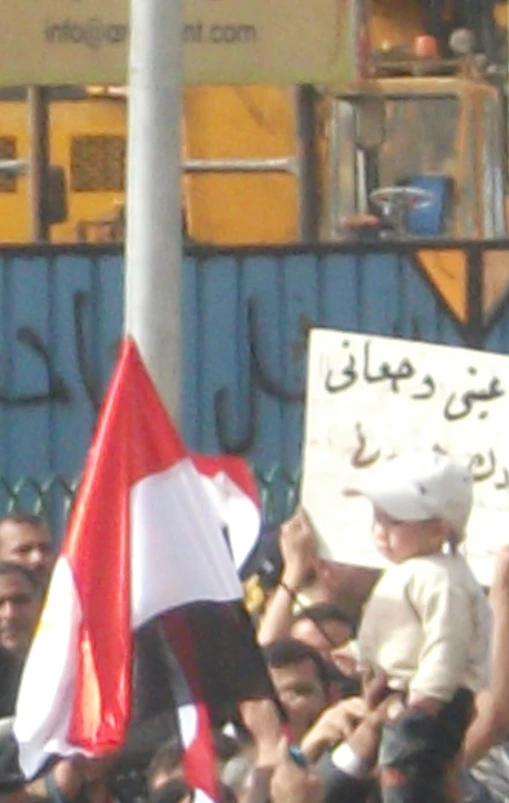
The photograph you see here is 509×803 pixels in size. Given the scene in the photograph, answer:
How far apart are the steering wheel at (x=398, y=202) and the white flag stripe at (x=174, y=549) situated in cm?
592

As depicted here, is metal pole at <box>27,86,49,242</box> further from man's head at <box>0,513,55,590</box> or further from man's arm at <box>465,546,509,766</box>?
man's arm at <box>465,546,509,766</box>

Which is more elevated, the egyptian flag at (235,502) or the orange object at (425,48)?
the orange object at (425,48)

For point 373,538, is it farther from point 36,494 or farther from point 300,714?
point 36,494

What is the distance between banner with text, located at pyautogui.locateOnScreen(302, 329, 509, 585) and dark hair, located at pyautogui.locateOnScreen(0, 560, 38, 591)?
0.76 m

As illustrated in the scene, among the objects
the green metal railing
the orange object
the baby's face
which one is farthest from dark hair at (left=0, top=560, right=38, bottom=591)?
the orange object

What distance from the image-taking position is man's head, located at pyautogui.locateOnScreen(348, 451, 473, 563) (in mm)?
7109

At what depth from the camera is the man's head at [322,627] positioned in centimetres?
766

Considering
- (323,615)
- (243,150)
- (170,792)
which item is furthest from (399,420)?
(243,150)

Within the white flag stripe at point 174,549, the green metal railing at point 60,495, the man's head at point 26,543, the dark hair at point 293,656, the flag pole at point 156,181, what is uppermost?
the flag pole at point 156,181

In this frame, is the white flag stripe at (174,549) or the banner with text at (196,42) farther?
the banner with text at (196,42)

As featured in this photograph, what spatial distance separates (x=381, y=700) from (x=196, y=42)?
2046 mm

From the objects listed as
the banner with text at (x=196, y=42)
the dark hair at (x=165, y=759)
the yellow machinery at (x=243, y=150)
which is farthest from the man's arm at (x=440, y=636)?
the yellow machinery at (x=243, y=150)

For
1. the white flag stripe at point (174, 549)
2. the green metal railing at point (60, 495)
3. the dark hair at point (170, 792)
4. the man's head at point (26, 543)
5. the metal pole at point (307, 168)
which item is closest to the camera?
the white flag stripe at point (174, 549)

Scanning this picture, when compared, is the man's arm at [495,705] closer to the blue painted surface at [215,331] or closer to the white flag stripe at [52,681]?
the white flag stripe at [52,681]
